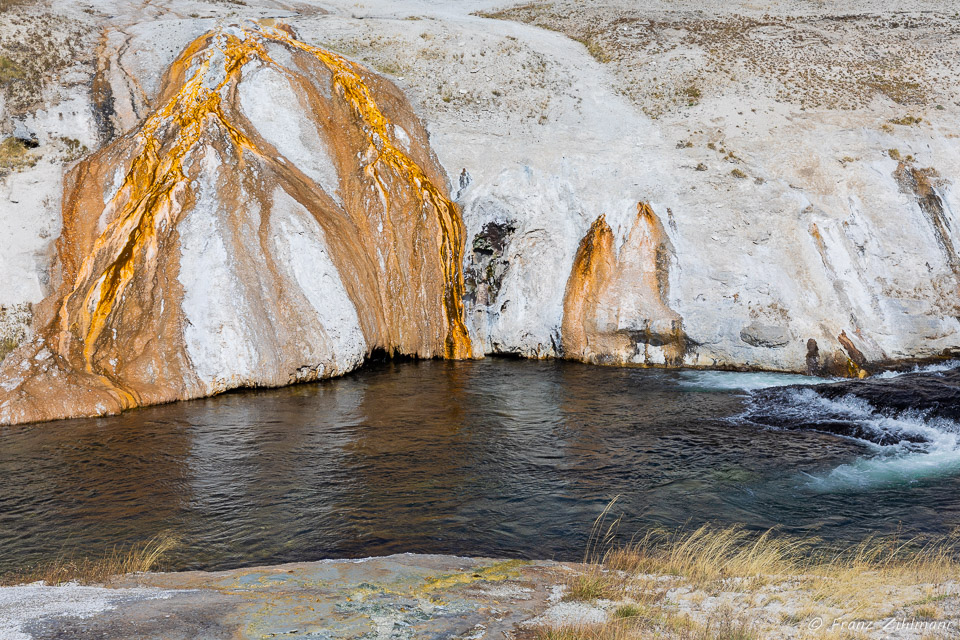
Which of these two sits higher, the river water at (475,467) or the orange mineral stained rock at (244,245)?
the orange mineral stained rock at (244,245)

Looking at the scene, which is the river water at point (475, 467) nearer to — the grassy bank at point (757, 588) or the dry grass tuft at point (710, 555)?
the dry grass tuft at point (710, 555)

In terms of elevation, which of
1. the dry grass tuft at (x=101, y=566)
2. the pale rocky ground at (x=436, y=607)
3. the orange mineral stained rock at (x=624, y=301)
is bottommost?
the dry grass tuft at (x=101, y=566)

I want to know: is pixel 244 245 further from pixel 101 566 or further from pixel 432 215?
pixel 101 566

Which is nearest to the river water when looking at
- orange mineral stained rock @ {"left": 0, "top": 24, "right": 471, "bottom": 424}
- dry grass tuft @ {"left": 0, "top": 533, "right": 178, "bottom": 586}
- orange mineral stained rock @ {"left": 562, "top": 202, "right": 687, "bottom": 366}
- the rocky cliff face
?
dry grass tuft @ {"left": 0, "top": 533, "right": 178, "bottom": 586}

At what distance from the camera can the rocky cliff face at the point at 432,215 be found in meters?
17.6

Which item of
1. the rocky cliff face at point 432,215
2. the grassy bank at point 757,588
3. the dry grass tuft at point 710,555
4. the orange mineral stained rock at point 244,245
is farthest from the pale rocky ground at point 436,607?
the rocky cliff face at point 432,215

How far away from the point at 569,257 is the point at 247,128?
11158 mm

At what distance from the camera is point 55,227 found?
19.0 metres

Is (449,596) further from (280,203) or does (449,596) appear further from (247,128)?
(247,128)

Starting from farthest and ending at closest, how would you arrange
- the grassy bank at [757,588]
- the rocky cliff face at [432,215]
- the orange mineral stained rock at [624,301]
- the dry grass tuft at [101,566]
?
the orange mineral stained rock at [624,301], the rocky cliff face at [432,215], the dry grass tuft at [101,566], the grassy bank at [757,588]

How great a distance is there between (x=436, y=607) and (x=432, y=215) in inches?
688

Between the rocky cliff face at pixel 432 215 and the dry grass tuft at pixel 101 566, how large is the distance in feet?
25.8

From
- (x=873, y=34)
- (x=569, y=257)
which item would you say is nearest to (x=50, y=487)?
(x=569, y=257)

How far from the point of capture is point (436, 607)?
Answer: 608 cm
